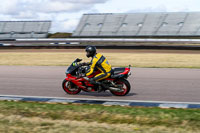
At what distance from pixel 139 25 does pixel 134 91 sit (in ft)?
135

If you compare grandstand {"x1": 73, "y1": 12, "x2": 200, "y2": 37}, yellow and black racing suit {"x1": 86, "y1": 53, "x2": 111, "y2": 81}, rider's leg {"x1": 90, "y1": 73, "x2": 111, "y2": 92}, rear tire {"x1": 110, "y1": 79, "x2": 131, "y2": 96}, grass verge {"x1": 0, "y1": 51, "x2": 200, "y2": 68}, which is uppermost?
grandstand {"x1": 73, "y1": 12, "x2": 200, "y2": 37}

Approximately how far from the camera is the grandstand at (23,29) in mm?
48591

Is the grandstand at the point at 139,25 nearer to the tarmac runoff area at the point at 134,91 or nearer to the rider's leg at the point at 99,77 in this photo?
the tarmac runoff area at the point at 134,91

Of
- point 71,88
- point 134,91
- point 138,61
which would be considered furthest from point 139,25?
point 71,88

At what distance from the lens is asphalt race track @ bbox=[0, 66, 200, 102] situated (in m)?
8.42

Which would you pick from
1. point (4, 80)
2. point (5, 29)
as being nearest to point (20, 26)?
point (5, 29)

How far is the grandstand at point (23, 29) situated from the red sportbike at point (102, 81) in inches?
1586

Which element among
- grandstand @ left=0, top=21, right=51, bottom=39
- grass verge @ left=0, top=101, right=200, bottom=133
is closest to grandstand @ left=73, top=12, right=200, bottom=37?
grandstand @ left=0, top=21, right=51, bottom=39

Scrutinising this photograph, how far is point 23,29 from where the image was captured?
50469 mm

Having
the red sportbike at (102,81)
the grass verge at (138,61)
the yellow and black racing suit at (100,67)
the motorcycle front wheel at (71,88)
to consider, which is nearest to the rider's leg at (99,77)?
the yellow and black racing suit at (100,67)

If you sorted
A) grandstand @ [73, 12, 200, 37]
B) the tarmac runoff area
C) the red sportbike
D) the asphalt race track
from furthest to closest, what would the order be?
grandstand @ [73, 12, 200, 37], the asphalt race track, the red sportbike, the tarmac runoff area

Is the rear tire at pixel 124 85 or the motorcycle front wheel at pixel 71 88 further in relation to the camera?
the motorcycle front wheel at pixel 71 88

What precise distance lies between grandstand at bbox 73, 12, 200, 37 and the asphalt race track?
33.4 meters

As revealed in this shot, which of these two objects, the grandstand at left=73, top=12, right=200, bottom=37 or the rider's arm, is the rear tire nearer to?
the rider's arm
